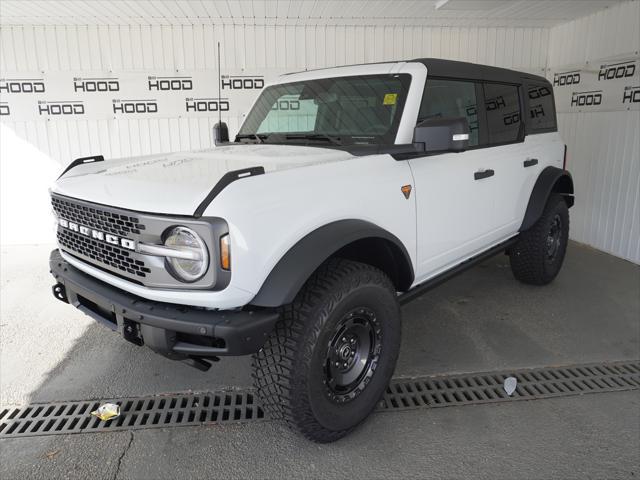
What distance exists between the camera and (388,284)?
7.80ft

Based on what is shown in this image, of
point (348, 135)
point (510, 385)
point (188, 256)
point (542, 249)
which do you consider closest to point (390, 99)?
point (348, 135)

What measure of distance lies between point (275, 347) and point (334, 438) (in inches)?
25.6

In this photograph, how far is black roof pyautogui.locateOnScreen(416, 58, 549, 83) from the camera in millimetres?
2893

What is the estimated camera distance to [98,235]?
2.17 metres

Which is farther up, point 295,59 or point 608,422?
point 295,59

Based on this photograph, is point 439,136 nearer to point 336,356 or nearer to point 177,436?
point 336,356

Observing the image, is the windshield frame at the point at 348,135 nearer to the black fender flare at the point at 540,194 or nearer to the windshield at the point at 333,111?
the windshield at the point at 333,111

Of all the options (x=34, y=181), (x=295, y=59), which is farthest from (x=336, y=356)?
(x=34, y=181)

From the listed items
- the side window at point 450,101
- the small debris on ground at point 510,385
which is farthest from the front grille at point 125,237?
the small debris on ground at point 510,385

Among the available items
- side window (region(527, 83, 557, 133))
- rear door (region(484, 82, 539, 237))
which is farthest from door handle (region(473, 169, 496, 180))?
side window (region(527, 83, 557, 133))

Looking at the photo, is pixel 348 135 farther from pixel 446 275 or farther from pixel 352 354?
pixel 352 354

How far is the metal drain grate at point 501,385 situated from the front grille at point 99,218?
1650mm

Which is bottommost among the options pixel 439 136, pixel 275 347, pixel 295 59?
pixel 275 347

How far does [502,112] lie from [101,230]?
289 cm
